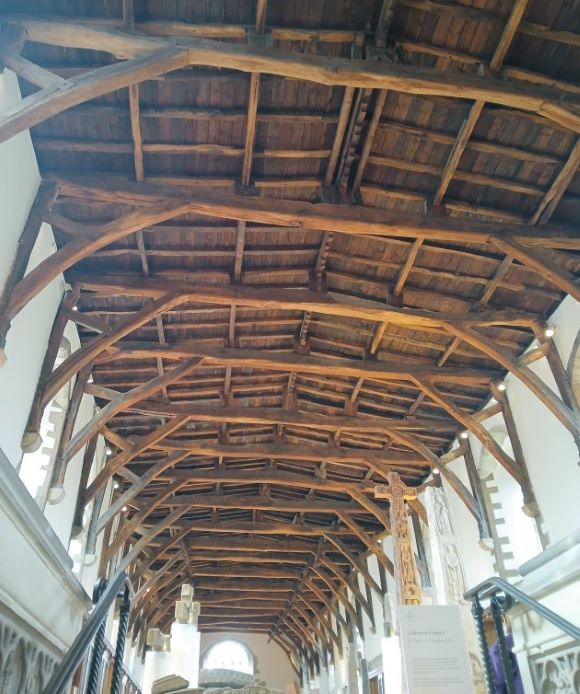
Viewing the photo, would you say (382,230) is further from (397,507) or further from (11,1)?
(397,507)

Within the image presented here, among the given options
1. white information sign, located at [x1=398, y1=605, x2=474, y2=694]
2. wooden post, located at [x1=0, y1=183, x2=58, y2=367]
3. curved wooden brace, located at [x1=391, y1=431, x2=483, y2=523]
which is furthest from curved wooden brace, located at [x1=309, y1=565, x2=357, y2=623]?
wooden post, located at [x1=0, y1=183, x2=58, y2=367]

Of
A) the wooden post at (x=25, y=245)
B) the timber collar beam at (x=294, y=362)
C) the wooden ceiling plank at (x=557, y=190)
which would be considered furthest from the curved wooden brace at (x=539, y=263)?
the wooden post at (x=25, y=245)

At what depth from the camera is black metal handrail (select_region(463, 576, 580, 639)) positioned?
3.15m

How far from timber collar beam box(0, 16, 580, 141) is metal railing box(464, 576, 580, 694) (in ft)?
14.0

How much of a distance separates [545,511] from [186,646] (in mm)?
7792

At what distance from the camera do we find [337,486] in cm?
1287

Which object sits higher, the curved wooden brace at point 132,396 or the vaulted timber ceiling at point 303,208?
the vaulted timber ceiling at point 303,208

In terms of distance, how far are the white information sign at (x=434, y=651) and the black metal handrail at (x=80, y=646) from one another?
12.0ft

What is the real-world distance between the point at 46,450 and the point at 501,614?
6597 mm

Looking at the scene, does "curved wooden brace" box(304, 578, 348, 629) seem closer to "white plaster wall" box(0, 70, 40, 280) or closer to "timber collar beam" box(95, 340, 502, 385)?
"timber collar beam" box(95, 340, 502, 385)

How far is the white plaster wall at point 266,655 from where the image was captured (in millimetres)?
25016

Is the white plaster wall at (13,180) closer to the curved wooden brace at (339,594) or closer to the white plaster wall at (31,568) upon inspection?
the white plaster wall at (31,568)

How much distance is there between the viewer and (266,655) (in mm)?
25609

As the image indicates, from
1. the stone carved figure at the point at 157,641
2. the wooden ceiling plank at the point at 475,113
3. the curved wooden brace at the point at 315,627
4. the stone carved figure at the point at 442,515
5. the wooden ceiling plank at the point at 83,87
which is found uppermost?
the wooden ceiling plank at the point at 475,113
